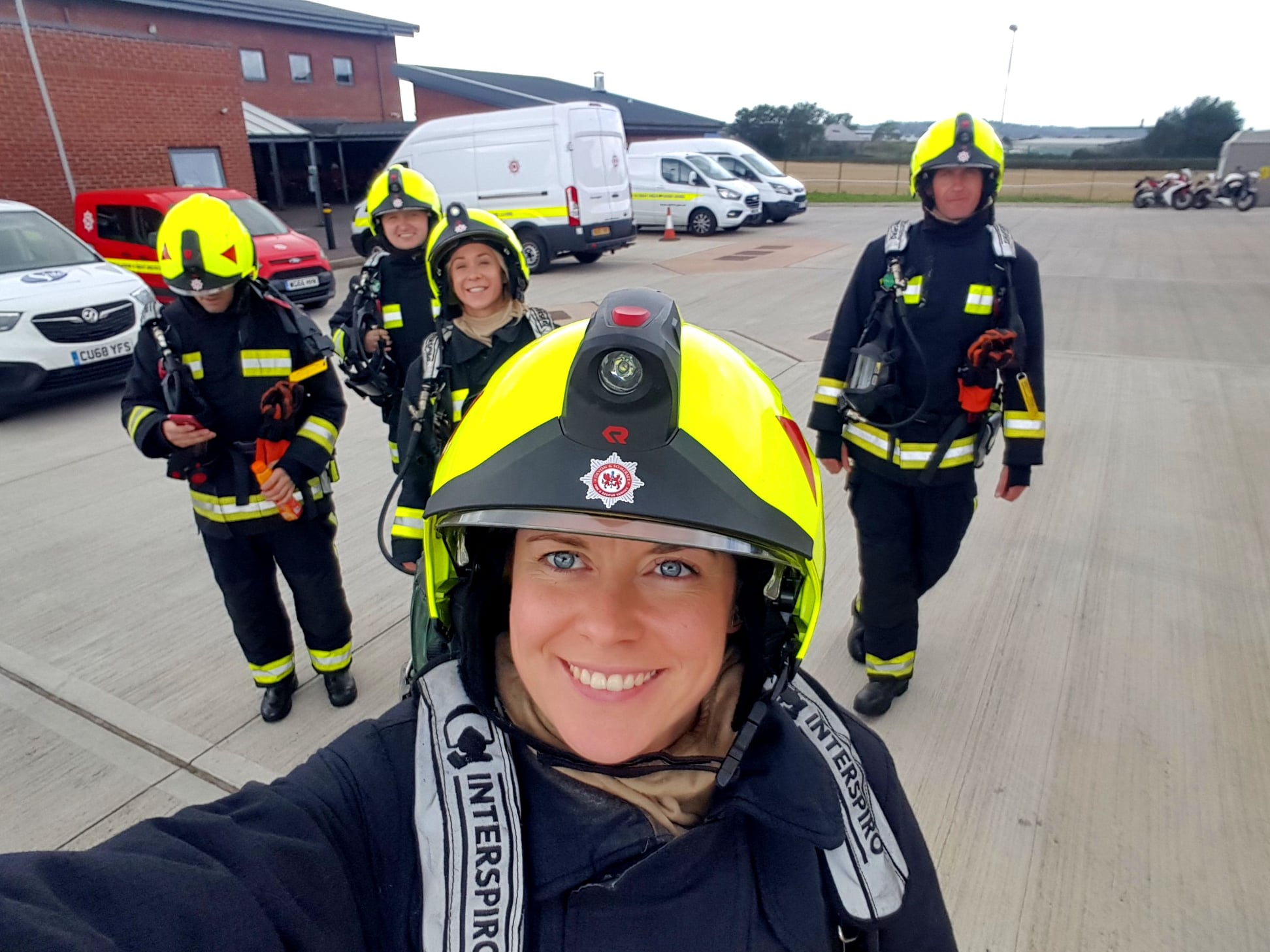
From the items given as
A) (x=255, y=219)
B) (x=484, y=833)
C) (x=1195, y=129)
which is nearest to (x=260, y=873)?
(x=484, y=833)

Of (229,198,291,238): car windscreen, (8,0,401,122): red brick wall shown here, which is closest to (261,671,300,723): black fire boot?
(229,198,291,238): car windscreen

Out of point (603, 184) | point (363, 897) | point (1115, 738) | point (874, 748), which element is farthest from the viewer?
point (603, 184)

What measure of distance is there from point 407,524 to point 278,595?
74cm

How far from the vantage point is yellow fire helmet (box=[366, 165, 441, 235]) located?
3740mm

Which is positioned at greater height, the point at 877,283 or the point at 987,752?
the point at 877,283

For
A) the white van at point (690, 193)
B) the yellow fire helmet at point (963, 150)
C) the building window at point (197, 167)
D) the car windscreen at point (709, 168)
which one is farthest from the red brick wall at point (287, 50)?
the yellow fire helmet at point (963, 150)

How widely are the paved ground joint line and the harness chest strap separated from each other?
6.56ft

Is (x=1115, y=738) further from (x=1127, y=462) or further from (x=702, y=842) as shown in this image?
(x=1127, y=462)

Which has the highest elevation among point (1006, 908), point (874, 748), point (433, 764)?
point (433, 764)

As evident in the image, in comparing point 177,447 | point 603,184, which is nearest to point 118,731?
point 177,447

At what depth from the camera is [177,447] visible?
262cm

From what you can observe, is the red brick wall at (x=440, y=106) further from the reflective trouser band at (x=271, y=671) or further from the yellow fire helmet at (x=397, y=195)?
the reflective trouser band at (x=271, y=671)

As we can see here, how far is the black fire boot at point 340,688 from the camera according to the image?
314cm

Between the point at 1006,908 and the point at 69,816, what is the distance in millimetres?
2957
